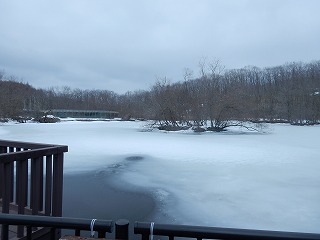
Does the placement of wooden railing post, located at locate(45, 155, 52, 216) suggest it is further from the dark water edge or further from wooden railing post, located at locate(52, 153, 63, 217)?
the dark water edge

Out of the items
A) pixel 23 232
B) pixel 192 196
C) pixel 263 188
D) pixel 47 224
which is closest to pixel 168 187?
pixel 192 196

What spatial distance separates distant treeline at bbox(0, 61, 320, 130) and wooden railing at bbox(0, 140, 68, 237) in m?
29.4

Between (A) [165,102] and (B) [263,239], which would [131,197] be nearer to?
(B) [263,239]

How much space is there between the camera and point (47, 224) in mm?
1834

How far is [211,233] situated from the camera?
67.4 inches

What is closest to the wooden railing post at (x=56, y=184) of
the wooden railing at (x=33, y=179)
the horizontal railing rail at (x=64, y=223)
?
the wooden railing at (x=33, y=179)

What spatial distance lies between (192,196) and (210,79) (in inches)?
1179

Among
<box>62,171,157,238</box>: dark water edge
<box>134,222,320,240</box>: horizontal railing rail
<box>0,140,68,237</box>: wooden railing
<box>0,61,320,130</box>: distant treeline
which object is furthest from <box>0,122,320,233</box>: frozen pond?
<box>0,61,320,130</box>: distant treeline

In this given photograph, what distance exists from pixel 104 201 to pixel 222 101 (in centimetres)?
2769

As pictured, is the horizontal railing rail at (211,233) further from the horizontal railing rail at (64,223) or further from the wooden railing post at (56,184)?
the wooden railing post at (56,184)

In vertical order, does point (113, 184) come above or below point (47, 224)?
below

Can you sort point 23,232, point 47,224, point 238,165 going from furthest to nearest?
point 238,165
point 23,232
point 47,224

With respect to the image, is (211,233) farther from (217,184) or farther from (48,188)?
(217,184)

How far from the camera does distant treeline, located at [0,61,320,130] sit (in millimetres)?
33156
